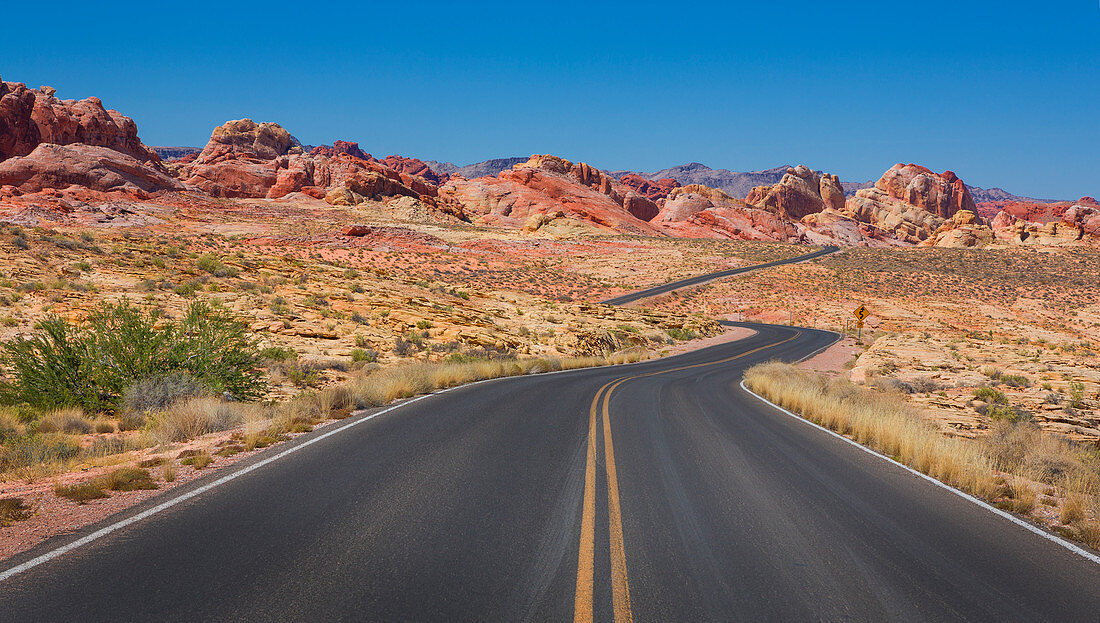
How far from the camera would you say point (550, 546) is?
15.8ft

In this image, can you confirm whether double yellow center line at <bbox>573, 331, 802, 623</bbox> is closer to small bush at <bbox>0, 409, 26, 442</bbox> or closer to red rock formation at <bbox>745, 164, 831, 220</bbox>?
→ small bush at <bbox>0, 409, 26, 442</bbox>

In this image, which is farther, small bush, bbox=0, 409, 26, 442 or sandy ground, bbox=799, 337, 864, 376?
sandy ground, bbox=799, 337, 864, 376

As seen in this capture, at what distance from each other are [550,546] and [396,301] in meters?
25.3

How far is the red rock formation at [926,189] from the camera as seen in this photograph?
5714 inches

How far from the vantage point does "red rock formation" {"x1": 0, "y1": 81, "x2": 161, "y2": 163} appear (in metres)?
81.9

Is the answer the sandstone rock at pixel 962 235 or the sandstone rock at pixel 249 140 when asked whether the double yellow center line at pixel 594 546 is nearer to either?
the sandstone rock at pixel 962 235

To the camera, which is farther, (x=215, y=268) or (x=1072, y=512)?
(x=215, y=268)

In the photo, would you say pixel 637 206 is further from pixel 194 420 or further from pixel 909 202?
pixel 194 420

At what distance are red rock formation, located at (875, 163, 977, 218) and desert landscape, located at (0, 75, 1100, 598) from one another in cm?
1123

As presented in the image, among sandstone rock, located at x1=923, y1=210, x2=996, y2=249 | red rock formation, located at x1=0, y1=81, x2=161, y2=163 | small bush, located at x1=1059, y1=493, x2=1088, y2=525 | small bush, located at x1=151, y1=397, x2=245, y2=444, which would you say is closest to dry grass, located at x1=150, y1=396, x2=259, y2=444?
small bush, located at x1=151, y1=397, x2=245, y2=444

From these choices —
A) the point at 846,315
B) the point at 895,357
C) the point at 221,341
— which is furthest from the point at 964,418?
the point at 846,315

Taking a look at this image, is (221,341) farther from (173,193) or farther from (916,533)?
(173,193)

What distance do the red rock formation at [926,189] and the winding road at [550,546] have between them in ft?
550

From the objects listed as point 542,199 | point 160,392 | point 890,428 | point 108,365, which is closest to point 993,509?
point 890,428
